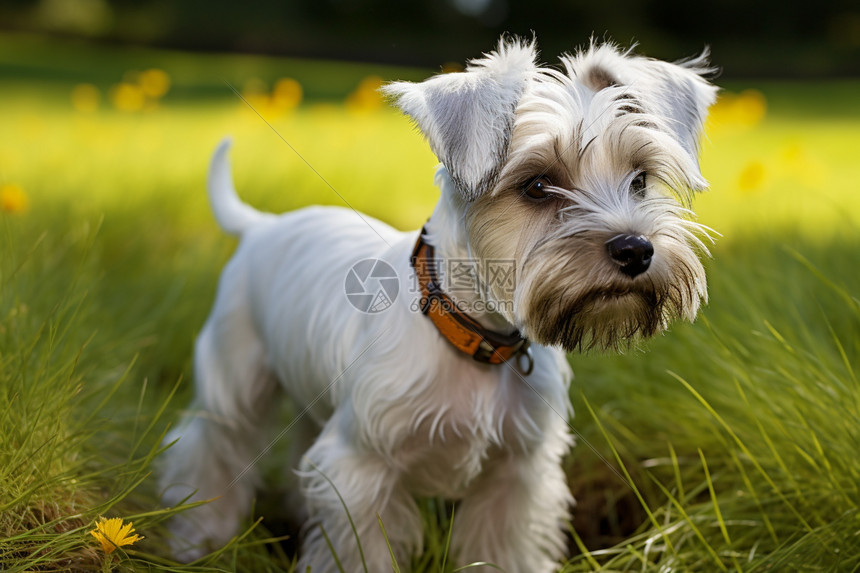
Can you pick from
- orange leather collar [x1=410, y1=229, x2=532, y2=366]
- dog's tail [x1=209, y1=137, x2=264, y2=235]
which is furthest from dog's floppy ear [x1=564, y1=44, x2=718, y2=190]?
dog's tail [x1=209, y1=137, x2=264, y2=235]

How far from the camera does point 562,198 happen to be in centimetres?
258

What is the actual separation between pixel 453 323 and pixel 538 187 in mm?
531

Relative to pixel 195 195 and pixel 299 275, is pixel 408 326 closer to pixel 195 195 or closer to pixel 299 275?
pixel 299 275

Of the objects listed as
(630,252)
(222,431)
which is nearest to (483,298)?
(630,252)

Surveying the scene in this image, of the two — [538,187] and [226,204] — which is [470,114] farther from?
[226,204]

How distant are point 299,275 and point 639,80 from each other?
5.17 ft

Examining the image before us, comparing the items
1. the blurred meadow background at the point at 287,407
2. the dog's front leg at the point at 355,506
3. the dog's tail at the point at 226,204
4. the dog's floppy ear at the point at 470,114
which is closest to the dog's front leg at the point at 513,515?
the blurred meadow background at the point at 287,407

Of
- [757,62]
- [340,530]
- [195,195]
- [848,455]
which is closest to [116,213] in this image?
[195,195]

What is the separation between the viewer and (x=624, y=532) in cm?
360

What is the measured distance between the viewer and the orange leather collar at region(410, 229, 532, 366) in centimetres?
271

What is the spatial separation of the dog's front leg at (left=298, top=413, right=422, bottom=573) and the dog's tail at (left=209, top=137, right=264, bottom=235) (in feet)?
4.35

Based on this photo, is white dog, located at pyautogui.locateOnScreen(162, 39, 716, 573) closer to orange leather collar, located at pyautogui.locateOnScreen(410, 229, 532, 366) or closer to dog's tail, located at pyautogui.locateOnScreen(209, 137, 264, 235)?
orange leather collar, located at pyautogui.locateOnScreen(410, 229, 532, 366)

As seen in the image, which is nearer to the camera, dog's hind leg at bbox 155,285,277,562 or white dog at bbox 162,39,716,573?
white dog at bbox 162,39,716,573

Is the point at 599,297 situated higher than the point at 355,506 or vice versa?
the point at 599,297
